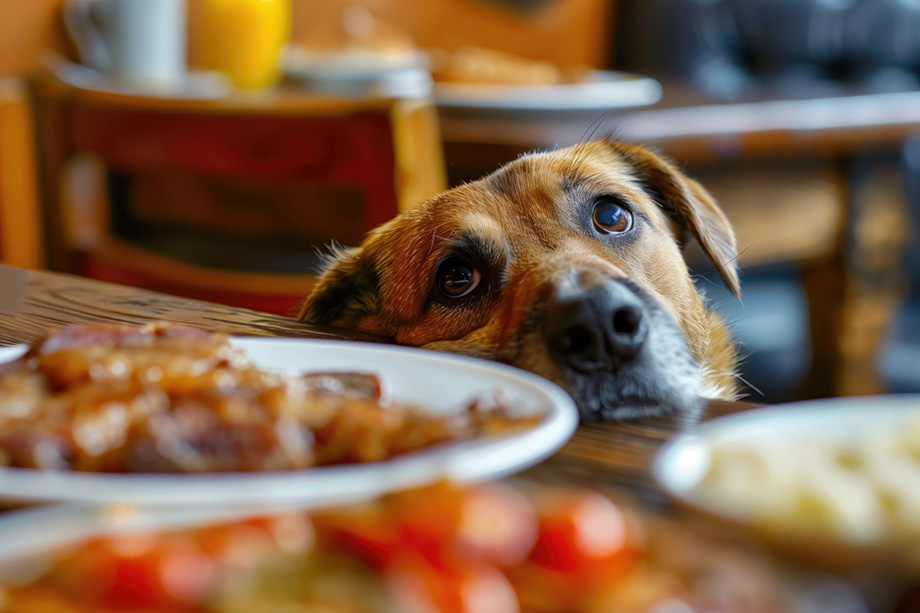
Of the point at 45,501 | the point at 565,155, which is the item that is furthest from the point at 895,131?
the point at 45,501

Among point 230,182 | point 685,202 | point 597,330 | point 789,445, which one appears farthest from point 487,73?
point 789,445

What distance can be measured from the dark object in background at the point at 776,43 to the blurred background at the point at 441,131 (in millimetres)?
12

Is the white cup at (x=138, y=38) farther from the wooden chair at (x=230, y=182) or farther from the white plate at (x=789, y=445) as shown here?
the white plate at (x=789, y=445)

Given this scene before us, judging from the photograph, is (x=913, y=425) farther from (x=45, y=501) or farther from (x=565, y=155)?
(x=565, y=155)

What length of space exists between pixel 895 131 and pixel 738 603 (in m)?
3.95

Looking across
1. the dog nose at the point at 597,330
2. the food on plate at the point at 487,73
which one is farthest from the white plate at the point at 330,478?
the food on plate at the point at 487,73

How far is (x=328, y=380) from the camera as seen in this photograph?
71cm

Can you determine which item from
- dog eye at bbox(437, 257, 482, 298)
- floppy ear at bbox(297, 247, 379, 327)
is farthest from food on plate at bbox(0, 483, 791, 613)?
floppy ear at bbox(297, 247, 379, 327)

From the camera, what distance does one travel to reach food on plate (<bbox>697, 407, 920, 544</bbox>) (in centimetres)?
47

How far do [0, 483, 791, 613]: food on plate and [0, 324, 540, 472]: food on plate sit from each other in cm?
7

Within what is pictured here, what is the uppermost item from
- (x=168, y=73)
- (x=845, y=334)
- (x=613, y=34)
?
(x=613, y=34)

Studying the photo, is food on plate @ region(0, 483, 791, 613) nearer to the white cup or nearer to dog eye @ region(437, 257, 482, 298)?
dog eye @ region(437, 257, 482, 298)

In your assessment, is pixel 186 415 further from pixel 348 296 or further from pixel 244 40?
pixel 244 40

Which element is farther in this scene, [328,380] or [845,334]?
[845,334]
